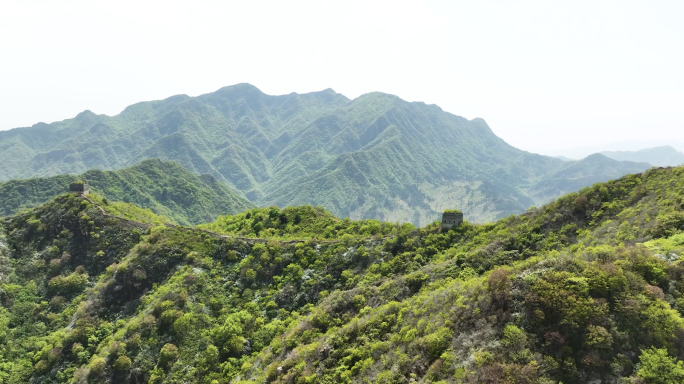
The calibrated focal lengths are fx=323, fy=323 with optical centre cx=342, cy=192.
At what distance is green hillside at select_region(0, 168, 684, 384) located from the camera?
2600cm

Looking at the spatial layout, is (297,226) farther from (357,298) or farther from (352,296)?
(357,298)

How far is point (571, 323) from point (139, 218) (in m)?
113

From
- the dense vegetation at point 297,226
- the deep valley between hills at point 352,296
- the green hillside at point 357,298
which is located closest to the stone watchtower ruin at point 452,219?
the deep valley between hills at point 352,296

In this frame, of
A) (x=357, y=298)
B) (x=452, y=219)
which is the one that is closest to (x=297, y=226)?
(x=452, y=219)

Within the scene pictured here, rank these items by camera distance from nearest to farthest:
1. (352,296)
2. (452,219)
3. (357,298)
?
(357,298) → (352,296) → (452,219)

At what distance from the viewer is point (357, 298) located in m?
53.4

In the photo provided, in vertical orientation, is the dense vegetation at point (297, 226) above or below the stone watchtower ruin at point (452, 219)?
below

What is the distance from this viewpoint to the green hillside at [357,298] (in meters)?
26.0

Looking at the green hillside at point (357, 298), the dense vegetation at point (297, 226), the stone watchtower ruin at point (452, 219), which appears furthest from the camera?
the dense vegetation at point (297, 226)

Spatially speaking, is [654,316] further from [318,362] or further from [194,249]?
[194,249]

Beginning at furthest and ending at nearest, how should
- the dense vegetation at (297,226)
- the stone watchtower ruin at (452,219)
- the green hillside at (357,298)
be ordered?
the dense vegetation at (297,226)
the stone watchtower ruin at (452,219)
the green hillside at (357,298)

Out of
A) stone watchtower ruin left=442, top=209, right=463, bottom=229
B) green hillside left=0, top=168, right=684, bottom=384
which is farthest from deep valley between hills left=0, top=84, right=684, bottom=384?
stone watchtower ruin left=442, top=209, right=463, bottom=229

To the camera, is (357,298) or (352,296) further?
(352,296)

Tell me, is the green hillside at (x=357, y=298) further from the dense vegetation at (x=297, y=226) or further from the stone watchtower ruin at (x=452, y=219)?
the stone watchtower ruin at (x=452, y=219)
